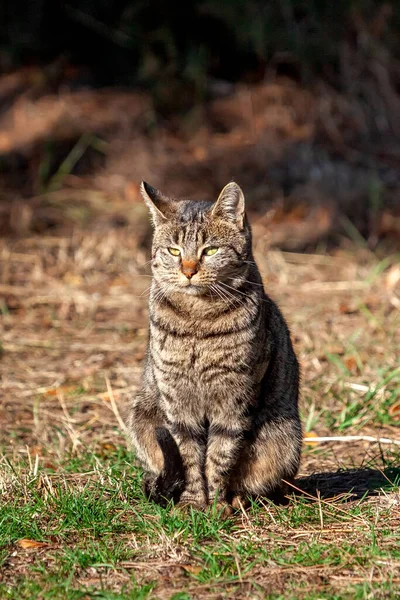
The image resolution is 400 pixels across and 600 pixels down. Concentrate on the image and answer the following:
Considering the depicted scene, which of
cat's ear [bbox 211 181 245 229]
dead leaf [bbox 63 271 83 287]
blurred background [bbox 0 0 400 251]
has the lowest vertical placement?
dead leaf [bbox 63 271 83 287]

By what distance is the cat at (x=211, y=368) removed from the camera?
3336mm

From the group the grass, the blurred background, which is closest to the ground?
the grass

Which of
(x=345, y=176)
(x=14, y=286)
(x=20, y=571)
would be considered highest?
(x=345, y=176)

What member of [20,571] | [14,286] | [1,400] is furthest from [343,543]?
[14,286]

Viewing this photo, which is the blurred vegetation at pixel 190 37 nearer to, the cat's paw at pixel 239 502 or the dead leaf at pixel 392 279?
the dead leaf at pixel 392 279

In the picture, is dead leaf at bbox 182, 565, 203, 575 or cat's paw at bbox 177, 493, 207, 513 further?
cat's paw at bbox 177, 493, 207, 513

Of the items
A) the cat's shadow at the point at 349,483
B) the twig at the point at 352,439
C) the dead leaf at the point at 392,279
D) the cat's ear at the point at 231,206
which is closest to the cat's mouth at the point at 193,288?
the cat's ear at the point at 231,206

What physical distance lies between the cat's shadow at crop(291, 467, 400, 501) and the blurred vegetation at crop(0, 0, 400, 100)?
610 centimetres

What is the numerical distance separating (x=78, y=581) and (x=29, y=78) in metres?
8.56

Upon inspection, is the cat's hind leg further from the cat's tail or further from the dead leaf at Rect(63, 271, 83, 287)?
the dead leaf at Rect(63, 271, 83, 287)

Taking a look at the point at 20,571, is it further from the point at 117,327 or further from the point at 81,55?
the point at 81,55

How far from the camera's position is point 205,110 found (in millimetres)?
10125

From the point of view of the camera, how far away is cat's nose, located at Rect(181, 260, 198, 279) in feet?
10.9

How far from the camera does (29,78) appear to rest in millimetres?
10516
